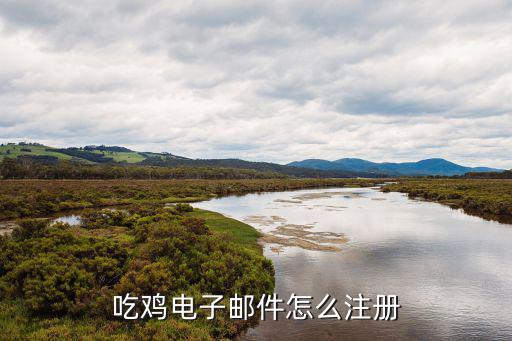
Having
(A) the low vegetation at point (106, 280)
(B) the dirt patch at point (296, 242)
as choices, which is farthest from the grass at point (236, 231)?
(A) the low vegetation at point (106, 280)

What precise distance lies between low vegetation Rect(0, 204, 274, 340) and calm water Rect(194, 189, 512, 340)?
2.74 metres

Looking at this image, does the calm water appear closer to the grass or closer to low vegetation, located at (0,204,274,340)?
the grass

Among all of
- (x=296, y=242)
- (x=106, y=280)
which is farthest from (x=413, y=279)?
(x=106, y=280)

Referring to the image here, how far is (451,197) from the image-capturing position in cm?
7444

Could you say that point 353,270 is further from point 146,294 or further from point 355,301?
point 146,294

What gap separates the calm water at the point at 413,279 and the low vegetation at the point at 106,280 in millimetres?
2735

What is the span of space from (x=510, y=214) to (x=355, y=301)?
46280 millimetres

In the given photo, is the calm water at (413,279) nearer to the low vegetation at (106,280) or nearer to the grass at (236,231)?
the grass at (236,231)

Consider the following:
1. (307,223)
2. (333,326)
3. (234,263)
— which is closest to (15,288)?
(234,263)

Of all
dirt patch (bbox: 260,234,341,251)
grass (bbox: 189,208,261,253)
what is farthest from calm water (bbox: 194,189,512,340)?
grass (bbox: 189,208,261,253)

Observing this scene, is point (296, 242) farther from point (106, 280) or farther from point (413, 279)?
point (106, 280)

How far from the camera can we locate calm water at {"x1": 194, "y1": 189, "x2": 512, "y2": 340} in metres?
→ 13.9

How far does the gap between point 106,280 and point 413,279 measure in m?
18.3

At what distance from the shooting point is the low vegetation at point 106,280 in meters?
12.1
